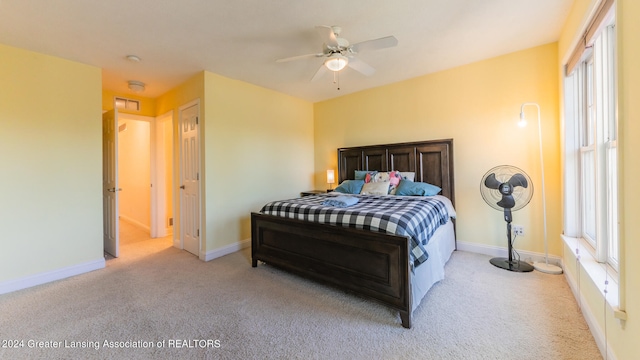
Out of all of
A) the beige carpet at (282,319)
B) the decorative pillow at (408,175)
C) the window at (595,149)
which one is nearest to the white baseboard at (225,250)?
the beige carpet at (282,319)

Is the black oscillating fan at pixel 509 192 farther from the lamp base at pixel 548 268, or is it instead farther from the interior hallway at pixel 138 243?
the interior hallway at pixel 138 243

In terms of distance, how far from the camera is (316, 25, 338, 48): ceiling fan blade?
204 centimetres

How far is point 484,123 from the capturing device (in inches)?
130

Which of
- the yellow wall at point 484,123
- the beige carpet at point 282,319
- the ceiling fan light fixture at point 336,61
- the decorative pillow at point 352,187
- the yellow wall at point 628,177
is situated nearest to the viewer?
the yellow wall at point 628,177

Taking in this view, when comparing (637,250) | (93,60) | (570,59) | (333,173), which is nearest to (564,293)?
(637,250)

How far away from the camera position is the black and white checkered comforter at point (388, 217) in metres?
2.01

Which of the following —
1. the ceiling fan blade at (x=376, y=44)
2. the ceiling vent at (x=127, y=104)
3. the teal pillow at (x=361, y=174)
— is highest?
the ceiling vent at (x=127, y=104)

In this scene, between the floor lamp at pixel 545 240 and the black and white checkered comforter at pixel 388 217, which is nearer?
the black and white checkered comforter at pixel 388 217

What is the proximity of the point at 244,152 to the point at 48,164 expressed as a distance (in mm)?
2146

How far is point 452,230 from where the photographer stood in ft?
10.9

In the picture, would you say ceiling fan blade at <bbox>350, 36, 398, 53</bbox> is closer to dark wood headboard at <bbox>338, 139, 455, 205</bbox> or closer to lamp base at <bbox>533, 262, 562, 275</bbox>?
dark wood headboard at <bbox>338, 139, 455, 205</bbox>

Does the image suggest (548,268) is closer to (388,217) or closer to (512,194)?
(512,194)

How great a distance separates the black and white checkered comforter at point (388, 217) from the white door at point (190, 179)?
51.7 inches

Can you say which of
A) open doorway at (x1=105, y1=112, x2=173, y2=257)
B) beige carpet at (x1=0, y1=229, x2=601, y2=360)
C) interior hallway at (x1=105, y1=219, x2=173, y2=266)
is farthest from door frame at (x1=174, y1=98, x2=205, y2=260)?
beige carpet at (x1=0, y1=229, x2=601, y2=360)
